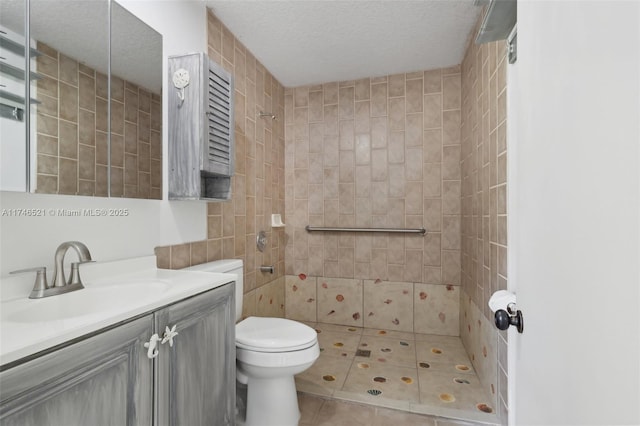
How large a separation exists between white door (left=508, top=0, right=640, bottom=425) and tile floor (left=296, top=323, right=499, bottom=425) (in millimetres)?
1281

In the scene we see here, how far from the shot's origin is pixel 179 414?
1.07 m

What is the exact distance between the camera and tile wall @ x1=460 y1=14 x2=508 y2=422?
59.6 inches

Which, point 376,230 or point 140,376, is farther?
point 376,230

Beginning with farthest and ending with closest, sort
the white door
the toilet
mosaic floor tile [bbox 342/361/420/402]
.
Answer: mosaic floor tile [bbox 342/361/420/402], the toilet, the white door

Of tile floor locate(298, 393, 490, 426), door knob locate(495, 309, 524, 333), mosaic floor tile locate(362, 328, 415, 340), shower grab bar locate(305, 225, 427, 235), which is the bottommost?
tile floor locate(298, 393, 490, 426)

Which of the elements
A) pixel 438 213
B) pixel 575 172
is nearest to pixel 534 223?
pixel 575 172

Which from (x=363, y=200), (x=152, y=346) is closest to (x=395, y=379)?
(x=363, y=200)

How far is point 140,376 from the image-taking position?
92cm

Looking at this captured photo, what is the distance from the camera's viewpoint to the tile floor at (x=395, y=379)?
174 cm

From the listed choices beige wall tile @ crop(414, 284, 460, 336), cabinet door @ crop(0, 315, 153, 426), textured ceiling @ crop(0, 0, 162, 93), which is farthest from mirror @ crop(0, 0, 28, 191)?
beige wall tile @ crop(414, 284, 460, 336)

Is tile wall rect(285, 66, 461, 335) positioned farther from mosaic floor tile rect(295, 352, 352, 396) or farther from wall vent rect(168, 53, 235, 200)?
wall vent rect(168, 53, 235, 200)

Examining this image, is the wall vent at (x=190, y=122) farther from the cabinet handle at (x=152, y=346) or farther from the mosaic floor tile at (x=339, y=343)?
the mosaic floor tile at (x=339, y=343)

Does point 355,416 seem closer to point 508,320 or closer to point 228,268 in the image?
point 228,268

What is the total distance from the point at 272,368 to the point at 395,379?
99cm
